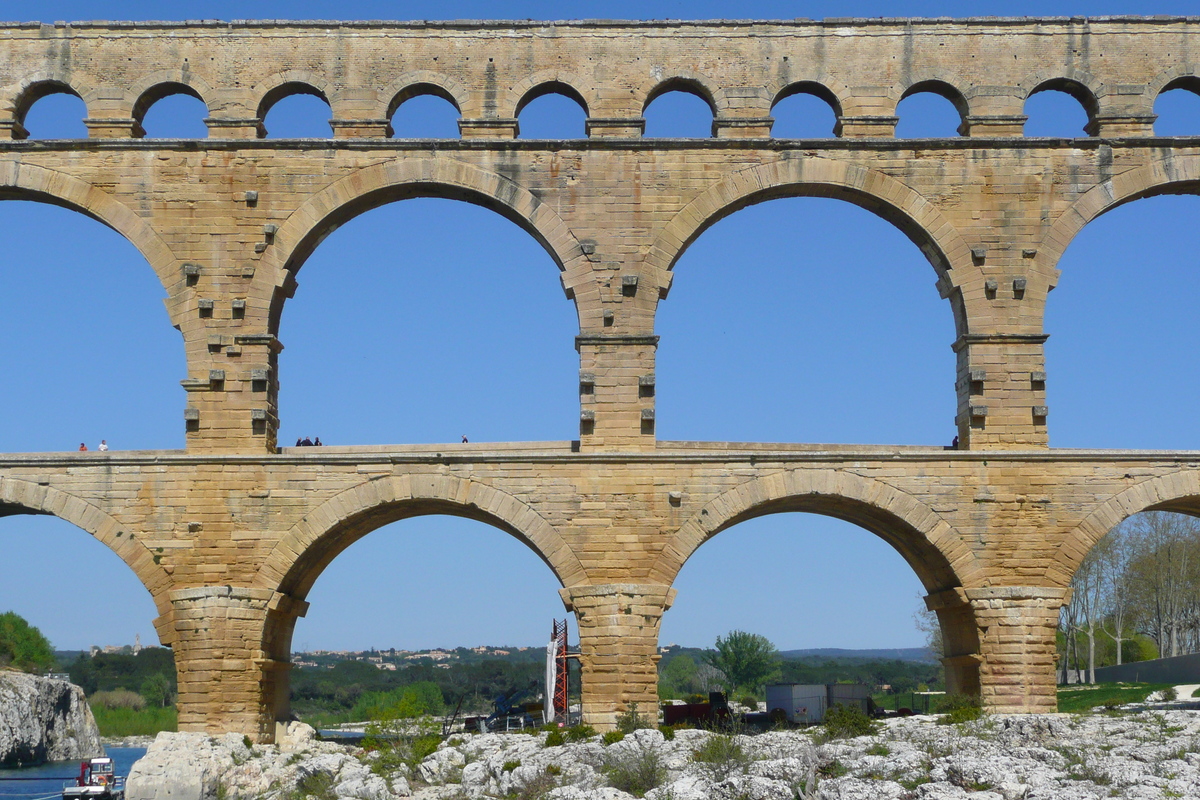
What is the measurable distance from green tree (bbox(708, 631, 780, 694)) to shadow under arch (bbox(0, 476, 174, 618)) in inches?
1508

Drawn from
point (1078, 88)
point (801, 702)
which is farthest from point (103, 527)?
point (1078, 88)

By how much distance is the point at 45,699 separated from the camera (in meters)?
53.6

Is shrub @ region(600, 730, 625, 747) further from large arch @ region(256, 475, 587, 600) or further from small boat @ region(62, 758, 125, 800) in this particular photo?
small boat @ region(62, 758, 125, 800)

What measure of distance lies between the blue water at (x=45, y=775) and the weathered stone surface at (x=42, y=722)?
530 mm

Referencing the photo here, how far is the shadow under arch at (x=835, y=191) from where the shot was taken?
18688 mm

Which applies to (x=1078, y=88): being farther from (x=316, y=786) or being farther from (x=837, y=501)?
(x=316, y=786)

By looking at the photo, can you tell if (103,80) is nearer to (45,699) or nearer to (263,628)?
(263,628)

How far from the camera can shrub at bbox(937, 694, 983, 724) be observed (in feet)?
55.7

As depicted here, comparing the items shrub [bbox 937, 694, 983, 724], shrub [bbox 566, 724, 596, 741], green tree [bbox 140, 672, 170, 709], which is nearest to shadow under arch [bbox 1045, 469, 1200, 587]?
shrub [bbox 937, 694, 983, 724]

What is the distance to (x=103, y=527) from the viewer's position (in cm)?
1780

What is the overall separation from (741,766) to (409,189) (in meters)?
9.43

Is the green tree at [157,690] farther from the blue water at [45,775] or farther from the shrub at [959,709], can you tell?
the shrub at [959,709]

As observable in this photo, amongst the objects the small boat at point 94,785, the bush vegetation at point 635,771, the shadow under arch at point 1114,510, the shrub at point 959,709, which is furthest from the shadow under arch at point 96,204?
the shadow under arch at point 1114,510

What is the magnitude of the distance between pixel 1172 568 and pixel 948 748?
101ft
